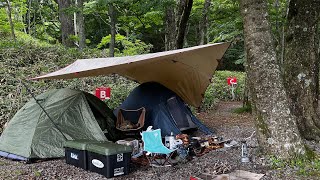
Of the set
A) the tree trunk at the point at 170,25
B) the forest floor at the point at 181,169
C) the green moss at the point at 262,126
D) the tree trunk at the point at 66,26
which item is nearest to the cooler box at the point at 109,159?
the forest floor at the point at 181,169

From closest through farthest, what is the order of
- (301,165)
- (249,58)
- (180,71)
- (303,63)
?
(301,165) < (249,58) < (303,63) < (180,71)

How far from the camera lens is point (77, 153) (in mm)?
4223

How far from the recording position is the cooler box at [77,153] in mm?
4121

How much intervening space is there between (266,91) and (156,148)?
153 cm

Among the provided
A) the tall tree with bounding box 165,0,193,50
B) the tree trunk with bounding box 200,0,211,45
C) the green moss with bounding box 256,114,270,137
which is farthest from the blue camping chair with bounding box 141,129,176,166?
the tree trunk with bounding box 200,0,211,45

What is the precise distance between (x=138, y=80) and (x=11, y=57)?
149 inches

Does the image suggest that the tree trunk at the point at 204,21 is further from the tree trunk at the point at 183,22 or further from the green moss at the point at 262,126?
the green moss at the point at 262,126

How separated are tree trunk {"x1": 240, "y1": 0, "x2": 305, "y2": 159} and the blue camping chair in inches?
47.4

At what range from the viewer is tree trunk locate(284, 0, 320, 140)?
202 inches

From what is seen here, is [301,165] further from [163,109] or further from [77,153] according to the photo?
[77,153]

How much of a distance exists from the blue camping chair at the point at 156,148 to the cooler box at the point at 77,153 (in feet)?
2.48

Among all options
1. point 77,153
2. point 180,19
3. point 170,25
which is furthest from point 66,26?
point 77,153

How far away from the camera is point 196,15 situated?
1439cm

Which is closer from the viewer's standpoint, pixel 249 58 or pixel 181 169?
pixel 181 169
